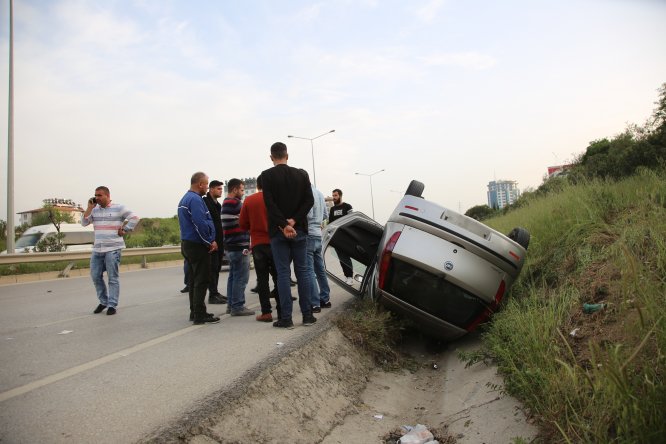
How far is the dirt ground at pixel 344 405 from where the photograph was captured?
10.4ft

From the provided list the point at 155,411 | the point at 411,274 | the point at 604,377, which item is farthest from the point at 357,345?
the point at 604,377


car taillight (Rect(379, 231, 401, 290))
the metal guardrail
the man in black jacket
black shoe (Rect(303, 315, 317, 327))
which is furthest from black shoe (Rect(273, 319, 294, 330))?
the metal guardrail

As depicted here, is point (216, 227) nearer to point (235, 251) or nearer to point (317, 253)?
point (235, 251)

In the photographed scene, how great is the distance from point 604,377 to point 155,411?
2676mm

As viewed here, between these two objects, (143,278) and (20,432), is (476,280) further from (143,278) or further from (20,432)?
(143,278)

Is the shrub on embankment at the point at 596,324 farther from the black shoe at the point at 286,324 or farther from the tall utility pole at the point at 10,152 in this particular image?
the tall utility pole at the point at 10,152

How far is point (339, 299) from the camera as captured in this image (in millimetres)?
8469

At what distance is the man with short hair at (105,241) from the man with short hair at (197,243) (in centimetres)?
170

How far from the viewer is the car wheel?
5.96 m

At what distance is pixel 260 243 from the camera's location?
243 inches

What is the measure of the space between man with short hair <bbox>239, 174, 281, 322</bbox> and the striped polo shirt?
2.43 metres

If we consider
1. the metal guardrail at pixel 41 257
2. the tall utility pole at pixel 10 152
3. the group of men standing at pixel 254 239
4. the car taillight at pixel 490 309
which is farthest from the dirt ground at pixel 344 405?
the tall utility pole at pixel 10 152

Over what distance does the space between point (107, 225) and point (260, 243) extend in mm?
2882

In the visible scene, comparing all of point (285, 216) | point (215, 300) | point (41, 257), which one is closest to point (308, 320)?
point (285, 216)
